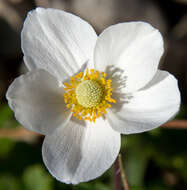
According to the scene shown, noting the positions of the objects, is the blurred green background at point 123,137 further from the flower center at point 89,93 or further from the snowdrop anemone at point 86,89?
the flower center at point 89,93

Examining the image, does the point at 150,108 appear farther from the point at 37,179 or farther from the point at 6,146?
the point at 6,146

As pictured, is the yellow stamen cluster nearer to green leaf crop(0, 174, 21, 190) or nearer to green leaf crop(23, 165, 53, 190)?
green leaf crop(23, 165, 53, 190)

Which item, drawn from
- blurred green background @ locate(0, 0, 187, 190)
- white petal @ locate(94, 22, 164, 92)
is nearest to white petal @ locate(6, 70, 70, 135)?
white petal @ locate(94, 22, 164, 92)

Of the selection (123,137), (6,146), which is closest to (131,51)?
(123,137)

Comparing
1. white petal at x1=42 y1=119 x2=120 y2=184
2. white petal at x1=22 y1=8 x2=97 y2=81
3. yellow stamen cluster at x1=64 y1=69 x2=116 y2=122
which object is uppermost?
white petal at x1=22 y1=8 x2=97 y2=81

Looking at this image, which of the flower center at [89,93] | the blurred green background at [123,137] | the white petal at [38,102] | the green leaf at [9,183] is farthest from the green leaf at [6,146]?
the flower center at [89,93]
